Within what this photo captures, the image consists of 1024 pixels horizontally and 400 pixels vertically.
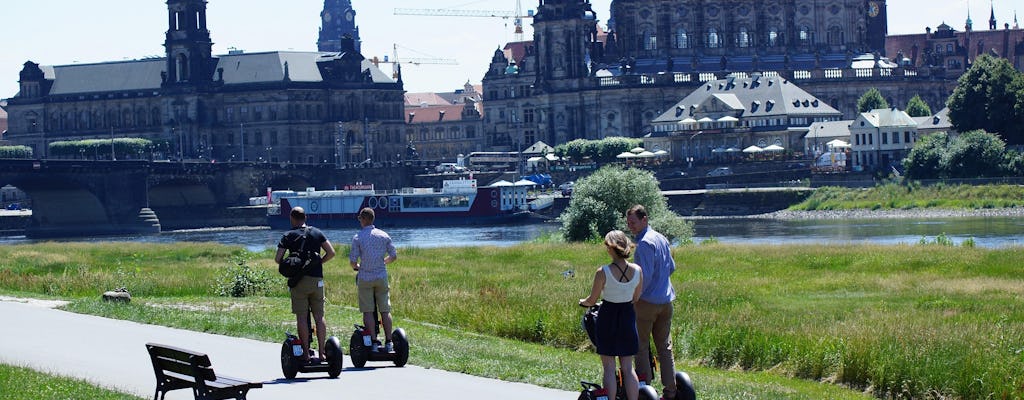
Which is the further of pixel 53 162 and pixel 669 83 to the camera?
pixel 669 83

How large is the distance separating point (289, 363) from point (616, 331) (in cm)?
604

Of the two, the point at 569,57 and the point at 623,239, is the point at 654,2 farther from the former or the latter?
the point at 623,239

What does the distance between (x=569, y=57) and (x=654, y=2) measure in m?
11.0

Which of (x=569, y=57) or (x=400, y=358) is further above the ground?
(x=569, y=57)

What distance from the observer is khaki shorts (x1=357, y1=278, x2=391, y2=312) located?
2648cm

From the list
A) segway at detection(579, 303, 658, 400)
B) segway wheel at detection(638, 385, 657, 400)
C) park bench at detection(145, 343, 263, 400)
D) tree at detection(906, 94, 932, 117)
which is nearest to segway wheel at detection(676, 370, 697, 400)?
segway at detection(579, 303, 658, 400)

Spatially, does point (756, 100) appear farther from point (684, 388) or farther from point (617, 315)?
point (617, 315)

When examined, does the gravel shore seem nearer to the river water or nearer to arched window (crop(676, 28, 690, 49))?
the river water

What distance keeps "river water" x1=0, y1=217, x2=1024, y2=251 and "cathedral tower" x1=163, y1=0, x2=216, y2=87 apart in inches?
2146

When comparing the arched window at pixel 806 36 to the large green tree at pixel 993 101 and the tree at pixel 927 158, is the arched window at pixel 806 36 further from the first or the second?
the tree at pixel 927 158

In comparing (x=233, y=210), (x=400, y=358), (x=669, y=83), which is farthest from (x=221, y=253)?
(x=669, y=83)

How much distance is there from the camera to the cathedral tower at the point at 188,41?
195500 millimetres

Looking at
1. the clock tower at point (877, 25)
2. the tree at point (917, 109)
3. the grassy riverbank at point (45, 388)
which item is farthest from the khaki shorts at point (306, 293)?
the clock tower at point (877, 25)

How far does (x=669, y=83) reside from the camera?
17788 centimetres
